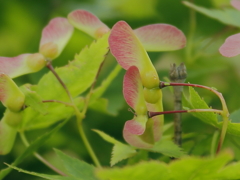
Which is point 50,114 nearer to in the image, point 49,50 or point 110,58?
point 49,50

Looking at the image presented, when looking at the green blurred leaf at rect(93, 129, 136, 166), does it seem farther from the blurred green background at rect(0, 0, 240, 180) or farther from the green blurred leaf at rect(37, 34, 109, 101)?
the blurred green background at rect(0, 0, 240, 180)

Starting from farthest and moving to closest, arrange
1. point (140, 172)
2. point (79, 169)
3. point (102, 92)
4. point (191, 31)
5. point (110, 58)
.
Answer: point (110, 58) < point (191, 31) < point (102, 92) < point (79, 169) < point (140, 172)

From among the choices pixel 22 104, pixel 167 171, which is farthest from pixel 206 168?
pixel 22 104

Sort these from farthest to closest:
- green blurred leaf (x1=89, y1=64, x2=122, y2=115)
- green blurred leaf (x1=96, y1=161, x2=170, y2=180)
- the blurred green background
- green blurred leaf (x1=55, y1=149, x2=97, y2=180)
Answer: the blurred green background → green blurred leaf (x1=89, y1=64, x2=122, y2=115) → green blurred leaf (x1=55, y1=149, x2=97, y2=180) → green blurred leaf (x1=96, y1=161, x2=170, y2=180)

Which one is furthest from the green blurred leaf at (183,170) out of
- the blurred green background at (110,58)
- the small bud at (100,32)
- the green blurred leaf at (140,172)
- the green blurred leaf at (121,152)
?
the blurred green background at (110,58)

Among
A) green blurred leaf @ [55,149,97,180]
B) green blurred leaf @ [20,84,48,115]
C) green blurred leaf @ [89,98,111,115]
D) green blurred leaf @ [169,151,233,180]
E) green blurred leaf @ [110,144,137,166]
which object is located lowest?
green blurred leaf @ [89,98,111,115]

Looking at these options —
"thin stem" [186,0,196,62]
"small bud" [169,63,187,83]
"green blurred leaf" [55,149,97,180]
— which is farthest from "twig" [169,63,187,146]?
"thin stem" [186,0,196,62]

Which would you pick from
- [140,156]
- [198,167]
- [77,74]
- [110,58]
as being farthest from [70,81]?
[110,58]
